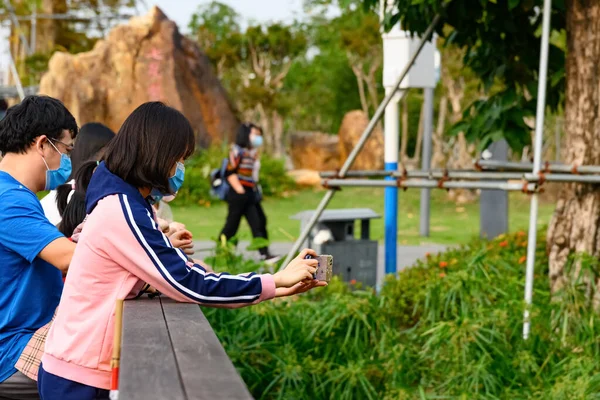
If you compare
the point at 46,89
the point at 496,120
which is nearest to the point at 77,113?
the point at 46,89

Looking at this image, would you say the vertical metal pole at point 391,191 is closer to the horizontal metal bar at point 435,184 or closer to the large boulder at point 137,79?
the horizontal metal bar at point 435,184

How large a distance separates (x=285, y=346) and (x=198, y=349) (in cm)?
298

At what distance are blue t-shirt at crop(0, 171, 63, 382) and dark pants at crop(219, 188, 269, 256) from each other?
763cm

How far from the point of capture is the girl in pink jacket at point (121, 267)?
283 centimetres

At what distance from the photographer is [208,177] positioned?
21516 millimetres

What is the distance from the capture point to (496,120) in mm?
6820

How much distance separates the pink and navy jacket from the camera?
2820mm

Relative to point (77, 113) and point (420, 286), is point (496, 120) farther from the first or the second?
point (77, 113)

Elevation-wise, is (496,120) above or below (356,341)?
above

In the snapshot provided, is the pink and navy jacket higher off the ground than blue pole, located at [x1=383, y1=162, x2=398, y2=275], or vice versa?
the pink and navy jacket

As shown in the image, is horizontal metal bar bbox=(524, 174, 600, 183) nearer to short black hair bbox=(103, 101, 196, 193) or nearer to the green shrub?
short black hair bbox=(103, 101, 196, 193)

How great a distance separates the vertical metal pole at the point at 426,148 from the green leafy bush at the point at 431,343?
22.4 feet

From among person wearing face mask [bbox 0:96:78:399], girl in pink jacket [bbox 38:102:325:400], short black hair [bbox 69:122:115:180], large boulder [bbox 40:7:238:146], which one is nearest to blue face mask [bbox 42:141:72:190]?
person wearing face mask [bbox 0:96:78:399]

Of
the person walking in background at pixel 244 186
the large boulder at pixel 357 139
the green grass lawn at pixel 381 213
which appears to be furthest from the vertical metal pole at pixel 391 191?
the large boulder at pixel 357 139
